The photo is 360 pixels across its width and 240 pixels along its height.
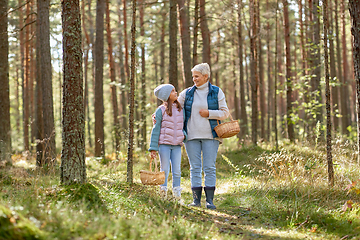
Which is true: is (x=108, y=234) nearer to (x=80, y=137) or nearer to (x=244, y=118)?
(x=80, y=137)

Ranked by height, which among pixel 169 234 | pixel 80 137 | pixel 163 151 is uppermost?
pixel 80 137

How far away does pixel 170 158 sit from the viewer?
16.5ft

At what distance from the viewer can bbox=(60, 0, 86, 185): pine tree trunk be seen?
4.35 meters

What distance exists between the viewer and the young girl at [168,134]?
189 inches

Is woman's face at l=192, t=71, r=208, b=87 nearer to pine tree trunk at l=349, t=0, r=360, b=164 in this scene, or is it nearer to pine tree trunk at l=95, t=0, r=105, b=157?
pine tree trunk at l=349, t=0, r=360, b=164

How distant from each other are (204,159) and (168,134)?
71 cm

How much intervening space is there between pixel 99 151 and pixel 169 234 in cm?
1014

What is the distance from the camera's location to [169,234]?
2881 mm

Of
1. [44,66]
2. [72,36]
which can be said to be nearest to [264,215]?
[72,36]

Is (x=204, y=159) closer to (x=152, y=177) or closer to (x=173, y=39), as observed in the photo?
(x=152, y=177)

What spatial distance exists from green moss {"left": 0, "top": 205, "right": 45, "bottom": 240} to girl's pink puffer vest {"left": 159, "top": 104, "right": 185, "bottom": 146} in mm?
2659

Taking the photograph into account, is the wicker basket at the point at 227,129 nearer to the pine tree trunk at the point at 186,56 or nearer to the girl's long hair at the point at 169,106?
the girl's long hair at the point at 169,106

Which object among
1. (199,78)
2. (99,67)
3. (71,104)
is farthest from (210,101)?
(99,67)

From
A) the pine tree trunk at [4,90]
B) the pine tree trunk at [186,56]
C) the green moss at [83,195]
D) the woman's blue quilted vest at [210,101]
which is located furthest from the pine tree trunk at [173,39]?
the green moss at [83,195]
